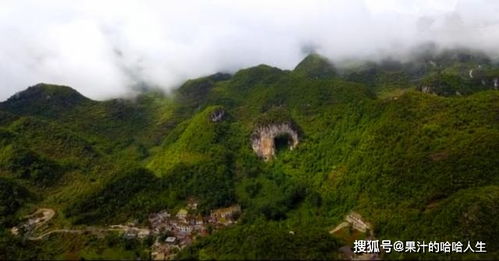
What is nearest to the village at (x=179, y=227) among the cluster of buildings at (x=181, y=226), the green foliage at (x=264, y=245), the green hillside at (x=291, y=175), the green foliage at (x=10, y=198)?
the cluster of buildings at (x=181, y=226)

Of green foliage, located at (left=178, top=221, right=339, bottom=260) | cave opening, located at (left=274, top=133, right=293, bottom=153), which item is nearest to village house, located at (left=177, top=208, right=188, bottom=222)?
green foliage, located at (left=178, top=221, right=339, bottom=260)

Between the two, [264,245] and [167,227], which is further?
[167,227]

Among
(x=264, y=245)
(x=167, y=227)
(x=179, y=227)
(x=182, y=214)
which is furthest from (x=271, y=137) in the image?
(x=264, y=245)

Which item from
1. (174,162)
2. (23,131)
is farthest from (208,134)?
(23,131)

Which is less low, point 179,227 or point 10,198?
point 10,198

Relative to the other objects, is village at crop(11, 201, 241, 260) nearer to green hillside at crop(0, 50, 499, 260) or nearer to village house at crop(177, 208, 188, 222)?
village house at crop(177, 208, 188, 222)

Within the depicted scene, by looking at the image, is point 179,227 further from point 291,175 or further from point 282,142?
point 282,142

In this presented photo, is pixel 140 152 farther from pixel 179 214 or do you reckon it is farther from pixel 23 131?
pixel 179 214
